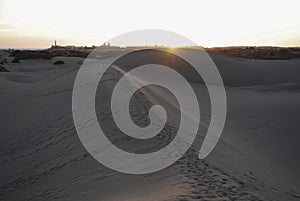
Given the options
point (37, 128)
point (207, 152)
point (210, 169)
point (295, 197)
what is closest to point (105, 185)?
point (210, 169)

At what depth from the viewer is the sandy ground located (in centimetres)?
475

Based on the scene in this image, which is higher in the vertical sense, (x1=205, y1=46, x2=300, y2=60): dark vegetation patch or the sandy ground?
(x1=205, y1=46, x2=300, y2=60): dark vegetation patch

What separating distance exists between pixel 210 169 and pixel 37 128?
5.63m

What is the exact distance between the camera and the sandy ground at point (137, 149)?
15.6 ft

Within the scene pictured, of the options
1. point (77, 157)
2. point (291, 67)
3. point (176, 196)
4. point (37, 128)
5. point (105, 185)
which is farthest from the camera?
point (291, 67)

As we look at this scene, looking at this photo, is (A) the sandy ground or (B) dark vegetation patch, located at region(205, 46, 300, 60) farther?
(B) dark vegetation patch, located at region(205, 46, 300, 60)

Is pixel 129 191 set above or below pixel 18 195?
above

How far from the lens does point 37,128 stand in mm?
9188

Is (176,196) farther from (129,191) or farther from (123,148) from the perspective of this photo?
(123,148)

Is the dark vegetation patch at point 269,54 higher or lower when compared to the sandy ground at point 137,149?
higher

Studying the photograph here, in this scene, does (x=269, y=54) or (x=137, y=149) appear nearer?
(x=137, y=149)

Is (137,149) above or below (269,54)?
below

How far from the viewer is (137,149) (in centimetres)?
642

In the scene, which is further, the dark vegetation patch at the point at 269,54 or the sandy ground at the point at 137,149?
the dark vegetation patch at the point at 269,54
